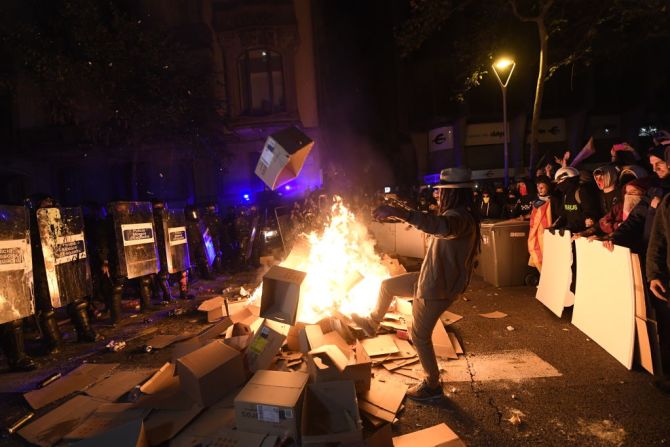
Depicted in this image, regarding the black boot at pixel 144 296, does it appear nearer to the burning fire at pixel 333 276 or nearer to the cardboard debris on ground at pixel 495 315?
the burning fire at pixel 333 276

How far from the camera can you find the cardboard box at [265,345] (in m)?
3.97

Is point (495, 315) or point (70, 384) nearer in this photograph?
point (70, 384)

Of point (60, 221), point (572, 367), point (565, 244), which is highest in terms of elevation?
point (60, 221)

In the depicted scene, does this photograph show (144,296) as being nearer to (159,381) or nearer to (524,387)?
(159,381)

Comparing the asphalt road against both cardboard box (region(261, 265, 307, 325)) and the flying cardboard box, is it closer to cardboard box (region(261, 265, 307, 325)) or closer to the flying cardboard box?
cardboard box (region(261, 265, 307, 325))

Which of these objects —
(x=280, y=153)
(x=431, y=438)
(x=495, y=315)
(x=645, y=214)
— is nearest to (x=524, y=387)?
(x=431, y=438)

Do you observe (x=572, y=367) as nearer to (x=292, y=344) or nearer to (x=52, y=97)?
(x=292, y=344)

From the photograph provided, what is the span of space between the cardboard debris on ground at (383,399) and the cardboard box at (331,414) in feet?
1.57

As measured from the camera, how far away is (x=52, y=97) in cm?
1229

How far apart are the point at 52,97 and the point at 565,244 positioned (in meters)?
15.3

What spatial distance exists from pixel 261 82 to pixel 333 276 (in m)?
16.8

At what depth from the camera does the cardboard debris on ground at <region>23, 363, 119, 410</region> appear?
4020mm

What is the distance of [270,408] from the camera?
2.87m

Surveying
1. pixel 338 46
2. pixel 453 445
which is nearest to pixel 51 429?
pixel 453 445
